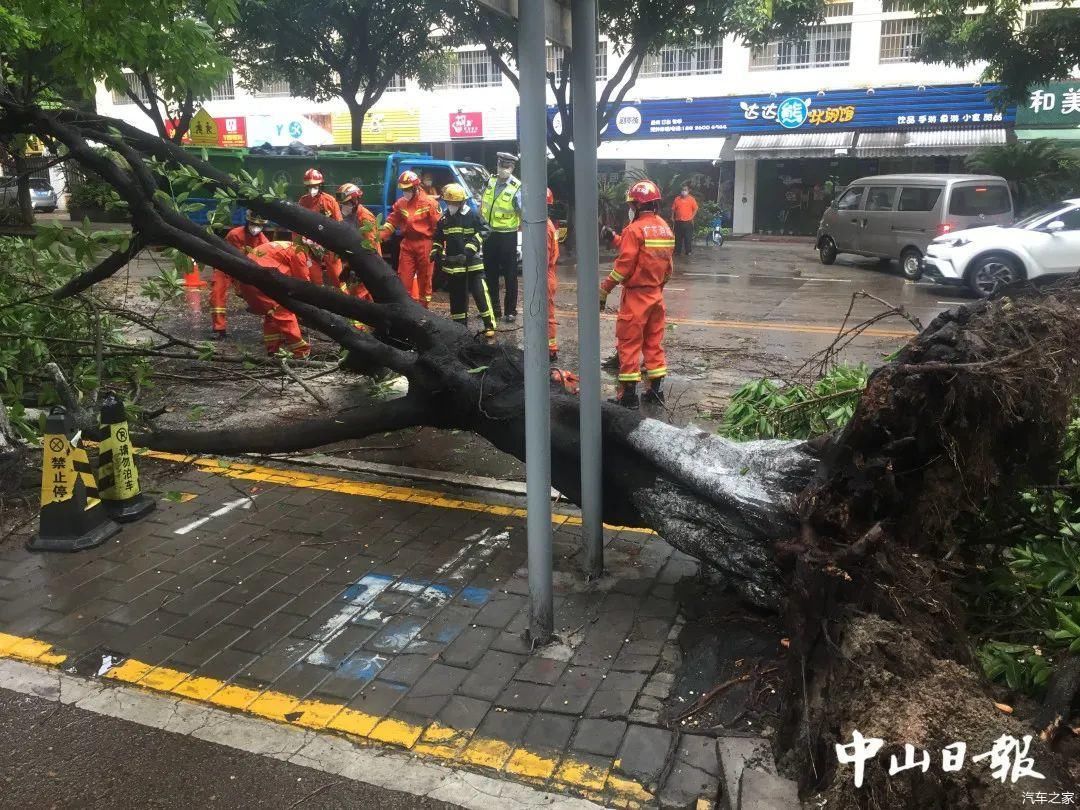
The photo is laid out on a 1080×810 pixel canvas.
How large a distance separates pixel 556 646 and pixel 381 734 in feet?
2.77

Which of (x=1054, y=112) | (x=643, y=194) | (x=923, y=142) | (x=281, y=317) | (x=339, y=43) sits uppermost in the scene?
(x=339, y=43)

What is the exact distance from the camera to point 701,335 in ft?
35.6

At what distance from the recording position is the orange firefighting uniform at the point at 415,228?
10672 millimetres

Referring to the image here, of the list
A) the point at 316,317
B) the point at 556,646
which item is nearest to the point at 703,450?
the point at 556,646

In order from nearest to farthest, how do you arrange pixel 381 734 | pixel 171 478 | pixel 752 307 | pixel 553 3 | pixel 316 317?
pixel 381 734 → pixel 553 3 → pixel 316 317 → pixel 171 478 → pixel 752 307

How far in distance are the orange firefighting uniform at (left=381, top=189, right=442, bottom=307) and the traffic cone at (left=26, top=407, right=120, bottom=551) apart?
618 cm

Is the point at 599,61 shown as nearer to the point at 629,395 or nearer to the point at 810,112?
the point at 810,112

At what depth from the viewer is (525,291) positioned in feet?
11.3

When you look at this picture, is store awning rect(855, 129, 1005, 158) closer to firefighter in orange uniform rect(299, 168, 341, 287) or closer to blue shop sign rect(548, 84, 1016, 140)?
blue shop sign rect(548, 84, 1016, 140)

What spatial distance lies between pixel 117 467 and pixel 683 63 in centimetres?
2665

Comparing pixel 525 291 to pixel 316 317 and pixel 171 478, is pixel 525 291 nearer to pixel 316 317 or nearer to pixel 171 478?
pixel 316 317

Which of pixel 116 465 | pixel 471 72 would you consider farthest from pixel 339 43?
pixel 116 465

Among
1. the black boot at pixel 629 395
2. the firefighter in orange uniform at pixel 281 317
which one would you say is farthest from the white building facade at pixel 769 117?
the black boot at pixel 629 395

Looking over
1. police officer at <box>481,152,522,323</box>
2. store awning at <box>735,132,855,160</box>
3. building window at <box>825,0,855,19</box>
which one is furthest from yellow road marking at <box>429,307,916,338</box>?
building window at <box>825,0,855,19</box>
